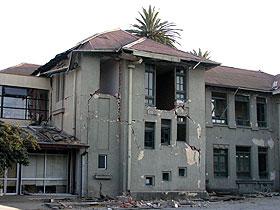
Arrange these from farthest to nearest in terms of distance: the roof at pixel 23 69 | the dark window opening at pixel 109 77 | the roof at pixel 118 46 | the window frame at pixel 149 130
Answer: the roof at pixel 23 69 → the dark window opening at pixel 109 77 → the window frame at pixel 149 130 → the roof at pixel 118 46

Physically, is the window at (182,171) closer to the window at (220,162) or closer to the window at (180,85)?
the window at (180,85)

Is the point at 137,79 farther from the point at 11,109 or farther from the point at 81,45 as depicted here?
the point at 11,109

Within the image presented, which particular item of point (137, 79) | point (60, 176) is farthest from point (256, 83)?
point (60, 176)

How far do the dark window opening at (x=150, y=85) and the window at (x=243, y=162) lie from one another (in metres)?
8.54

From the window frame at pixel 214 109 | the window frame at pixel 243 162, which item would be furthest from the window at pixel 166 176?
the window frame at pixel 243 162

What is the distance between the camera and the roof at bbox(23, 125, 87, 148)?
24812 mm

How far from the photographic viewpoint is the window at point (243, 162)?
32.5 metres

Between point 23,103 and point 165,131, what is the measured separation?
9098 mm

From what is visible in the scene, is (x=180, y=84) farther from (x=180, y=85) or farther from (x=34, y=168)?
(x=34, y=168)

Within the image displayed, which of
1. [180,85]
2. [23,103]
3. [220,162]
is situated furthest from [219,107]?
[23,103]

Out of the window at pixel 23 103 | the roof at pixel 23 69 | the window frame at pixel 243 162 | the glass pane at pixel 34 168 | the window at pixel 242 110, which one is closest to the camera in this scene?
the glass pane at pixel 34 168

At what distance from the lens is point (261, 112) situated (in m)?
34.3

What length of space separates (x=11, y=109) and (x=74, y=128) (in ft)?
18.0

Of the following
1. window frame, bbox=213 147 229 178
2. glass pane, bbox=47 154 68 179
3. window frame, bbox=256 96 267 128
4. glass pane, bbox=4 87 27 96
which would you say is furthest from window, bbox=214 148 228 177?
glass pane, bbox=4 87 27 96
